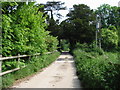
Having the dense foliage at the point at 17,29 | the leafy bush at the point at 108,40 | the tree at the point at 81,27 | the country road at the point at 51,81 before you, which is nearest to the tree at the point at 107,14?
the leafy bush at the point at 108,40

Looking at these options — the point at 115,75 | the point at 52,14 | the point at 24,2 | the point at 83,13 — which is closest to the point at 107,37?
the point at 83,13

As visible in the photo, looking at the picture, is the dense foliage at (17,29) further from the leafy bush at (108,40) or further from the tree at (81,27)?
the leafy bush at (108,40)

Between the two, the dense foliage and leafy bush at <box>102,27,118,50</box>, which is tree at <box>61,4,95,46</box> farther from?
the dense foliage

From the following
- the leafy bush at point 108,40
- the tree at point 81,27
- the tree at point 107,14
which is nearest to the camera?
the tree at point 81,27

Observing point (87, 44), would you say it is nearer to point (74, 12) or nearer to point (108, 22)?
point (74, 12)

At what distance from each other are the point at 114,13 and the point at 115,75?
196 ft

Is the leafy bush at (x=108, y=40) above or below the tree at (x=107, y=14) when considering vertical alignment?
below

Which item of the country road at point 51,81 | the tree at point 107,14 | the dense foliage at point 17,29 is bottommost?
the country road at point 51,81

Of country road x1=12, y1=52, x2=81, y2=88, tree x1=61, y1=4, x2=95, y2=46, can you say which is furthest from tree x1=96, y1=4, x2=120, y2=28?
country road x1=12, y1=52, x2=81, y2=88

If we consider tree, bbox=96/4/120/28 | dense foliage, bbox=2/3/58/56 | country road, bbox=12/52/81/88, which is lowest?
Answer: country road, bbox=12/52/81/88

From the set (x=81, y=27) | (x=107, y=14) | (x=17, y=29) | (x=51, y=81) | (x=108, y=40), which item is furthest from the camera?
(x=107, y=14)

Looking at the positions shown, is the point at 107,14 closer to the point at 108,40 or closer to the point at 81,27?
the point at 108,40

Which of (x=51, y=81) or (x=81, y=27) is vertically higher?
(x=81, y=27)

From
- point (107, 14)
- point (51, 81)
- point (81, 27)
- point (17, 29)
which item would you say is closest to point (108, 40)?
point (81, 27)
